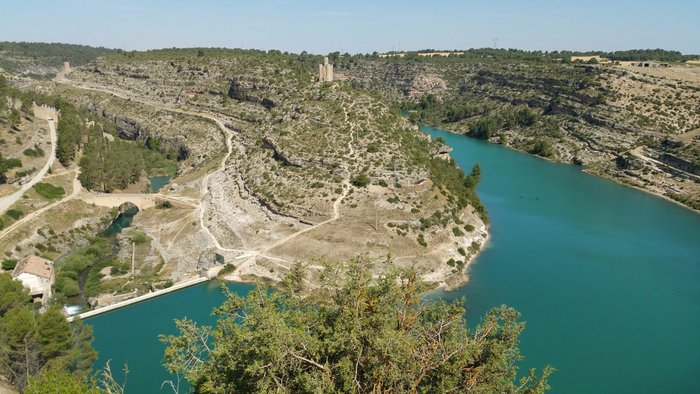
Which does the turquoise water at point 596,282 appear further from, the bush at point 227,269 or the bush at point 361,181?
the bush at point 227,269

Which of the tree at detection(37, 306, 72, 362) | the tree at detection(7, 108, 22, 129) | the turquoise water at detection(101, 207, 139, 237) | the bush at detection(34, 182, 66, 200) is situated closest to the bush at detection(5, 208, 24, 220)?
the bush at detection(34, 182, 66, 200)

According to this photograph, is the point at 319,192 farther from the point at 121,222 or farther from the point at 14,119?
the point at 14,119

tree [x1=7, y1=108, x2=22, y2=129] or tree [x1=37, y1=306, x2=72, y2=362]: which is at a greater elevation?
tree [x1=7, y1=108, x2=22, y2=129]

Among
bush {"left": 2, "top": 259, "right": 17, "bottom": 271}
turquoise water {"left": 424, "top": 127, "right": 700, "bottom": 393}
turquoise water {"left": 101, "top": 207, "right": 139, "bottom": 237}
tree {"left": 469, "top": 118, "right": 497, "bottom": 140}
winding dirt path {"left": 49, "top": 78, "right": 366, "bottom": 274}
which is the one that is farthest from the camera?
tree {"left": 469, "top": 118, "right": 497, "bottom": 140}

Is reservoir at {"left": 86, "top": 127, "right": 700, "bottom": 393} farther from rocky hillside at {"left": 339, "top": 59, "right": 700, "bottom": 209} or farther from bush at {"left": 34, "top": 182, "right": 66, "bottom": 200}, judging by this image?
bush at {"left": 34, "top": 182, "right": 66, "bottom": 200}

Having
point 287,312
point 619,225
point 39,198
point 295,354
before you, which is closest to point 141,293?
point 39,198

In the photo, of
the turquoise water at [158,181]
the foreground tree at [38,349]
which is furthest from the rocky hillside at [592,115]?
the foreground tree at [38,349]

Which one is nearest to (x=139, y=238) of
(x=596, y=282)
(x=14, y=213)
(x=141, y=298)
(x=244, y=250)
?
(x=14, y=213)

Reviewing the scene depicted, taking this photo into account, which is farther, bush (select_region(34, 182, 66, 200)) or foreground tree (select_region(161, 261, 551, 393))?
bush (select_region(34, 182, 66, 200))
